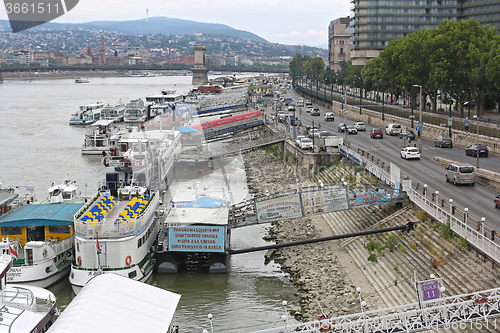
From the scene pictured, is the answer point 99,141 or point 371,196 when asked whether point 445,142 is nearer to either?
point 371,196

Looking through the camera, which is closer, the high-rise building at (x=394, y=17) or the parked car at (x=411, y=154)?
the parked car at (x=411, y=154)

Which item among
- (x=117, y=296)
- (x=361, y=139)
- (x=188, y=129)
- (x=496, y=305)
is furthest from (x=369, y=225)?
(x=188, y=129)

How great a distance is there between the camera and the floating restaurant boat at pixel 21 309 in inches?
758

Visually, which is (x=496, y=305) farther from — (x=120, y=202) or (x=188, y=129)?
(x=188, y=129)

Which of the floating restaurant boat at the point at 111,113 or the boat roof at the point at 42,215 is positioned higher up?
the boat roof at the point at 42,215

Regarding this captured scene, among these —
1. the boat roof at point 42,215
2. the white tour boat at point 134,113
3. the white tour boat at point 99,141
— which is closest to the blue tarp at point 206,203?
the boat roof at point 42,215

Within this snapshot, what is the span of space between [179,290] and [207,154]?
3484cm

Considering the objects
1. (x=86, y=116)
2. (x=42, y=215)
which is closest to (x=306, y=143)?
(x=42, y=215)

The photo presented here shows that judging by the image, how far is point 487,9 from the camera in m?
123

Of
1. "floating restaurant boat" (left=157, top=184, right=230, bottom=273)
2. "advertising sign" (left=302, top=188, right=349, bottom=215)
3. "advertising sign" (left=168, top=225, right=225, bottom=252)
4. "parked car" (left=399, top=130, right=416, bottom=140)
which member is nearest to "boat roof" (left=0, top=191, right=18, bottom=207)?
"floating restaurant boat" (left=157, top=184, right=230, bottom=273)

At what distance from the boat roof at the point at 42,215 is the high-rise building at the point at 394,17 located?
11078 centimetres

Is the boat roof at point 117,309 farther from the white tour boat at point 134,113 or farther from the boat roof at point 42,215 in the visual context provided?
the white tour boat at point 134,113

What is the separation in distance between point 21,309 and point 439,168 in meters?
31.4

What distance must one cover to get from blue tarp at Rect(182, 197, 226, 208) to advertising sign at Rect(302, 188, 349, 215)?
4610mm
